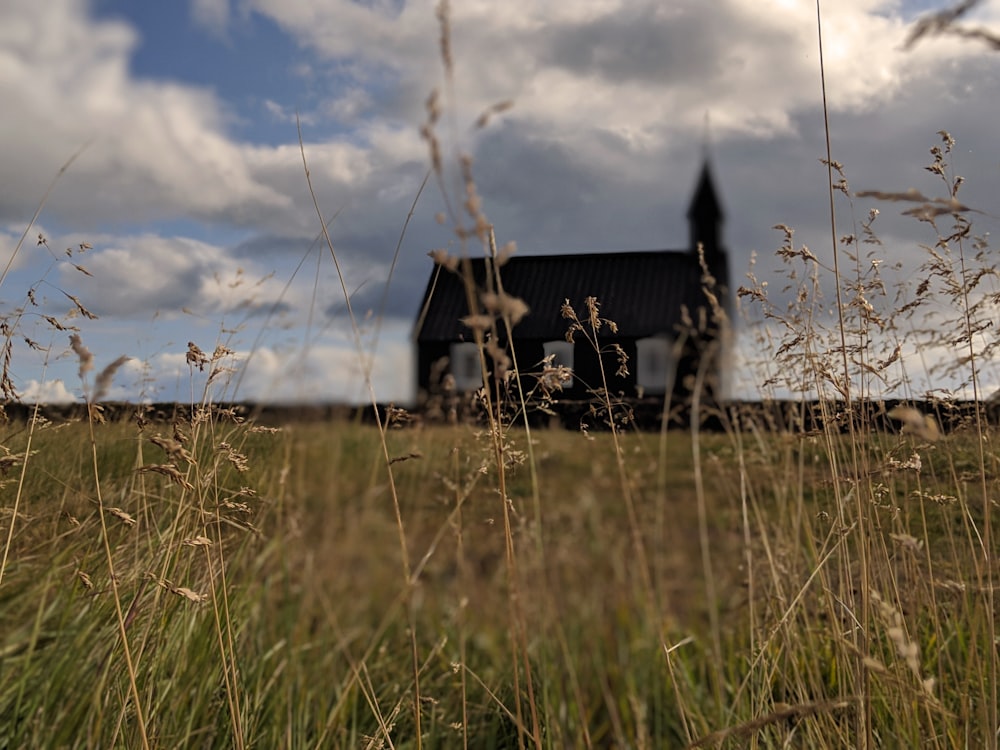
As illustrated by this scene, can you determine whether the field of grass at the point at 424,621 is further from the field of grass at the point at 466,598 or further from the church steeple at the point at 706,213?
the church steeple at the point at 706,213

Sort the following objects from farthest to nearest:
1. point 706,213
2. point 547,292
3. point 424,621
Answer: point 706,213, point 424,621, point 547,292

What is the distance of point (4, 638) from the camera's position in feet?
8.39

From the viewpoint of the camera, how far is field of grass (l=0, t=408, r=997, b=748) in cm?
183

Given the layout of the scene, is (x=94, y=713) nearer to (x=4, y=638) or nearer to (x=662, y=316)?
(x=4, y=638)

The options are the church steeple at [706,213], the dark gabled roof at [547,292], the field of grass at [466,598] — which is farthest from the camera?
the church steeple at [706,213]

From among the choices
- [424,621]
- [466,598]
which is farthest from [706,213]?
[466,598]

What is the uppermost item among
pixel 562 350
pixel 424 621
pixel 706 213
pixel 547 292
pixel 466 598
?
pixel 706 213

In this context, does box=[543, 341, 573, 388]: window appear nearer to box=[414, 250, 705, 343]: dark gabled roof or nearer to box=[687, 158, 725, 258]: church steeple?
box=[414, 250, 705, 343]: dark gabled roof

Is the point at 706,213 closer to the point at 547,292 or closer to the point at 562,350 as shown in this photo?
the point at 547,292

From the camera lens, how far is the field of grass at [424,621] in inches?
72.0

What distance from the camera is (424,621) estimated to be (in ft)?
15.0

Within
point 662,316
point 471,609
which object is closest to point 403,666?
point 471,609

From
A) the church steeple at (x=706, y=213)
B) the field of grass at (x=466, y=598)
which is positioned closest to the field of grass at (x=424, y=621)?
the field of grass at (x=466, y=598)

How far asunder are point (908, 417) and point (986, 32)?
485 millimetres
